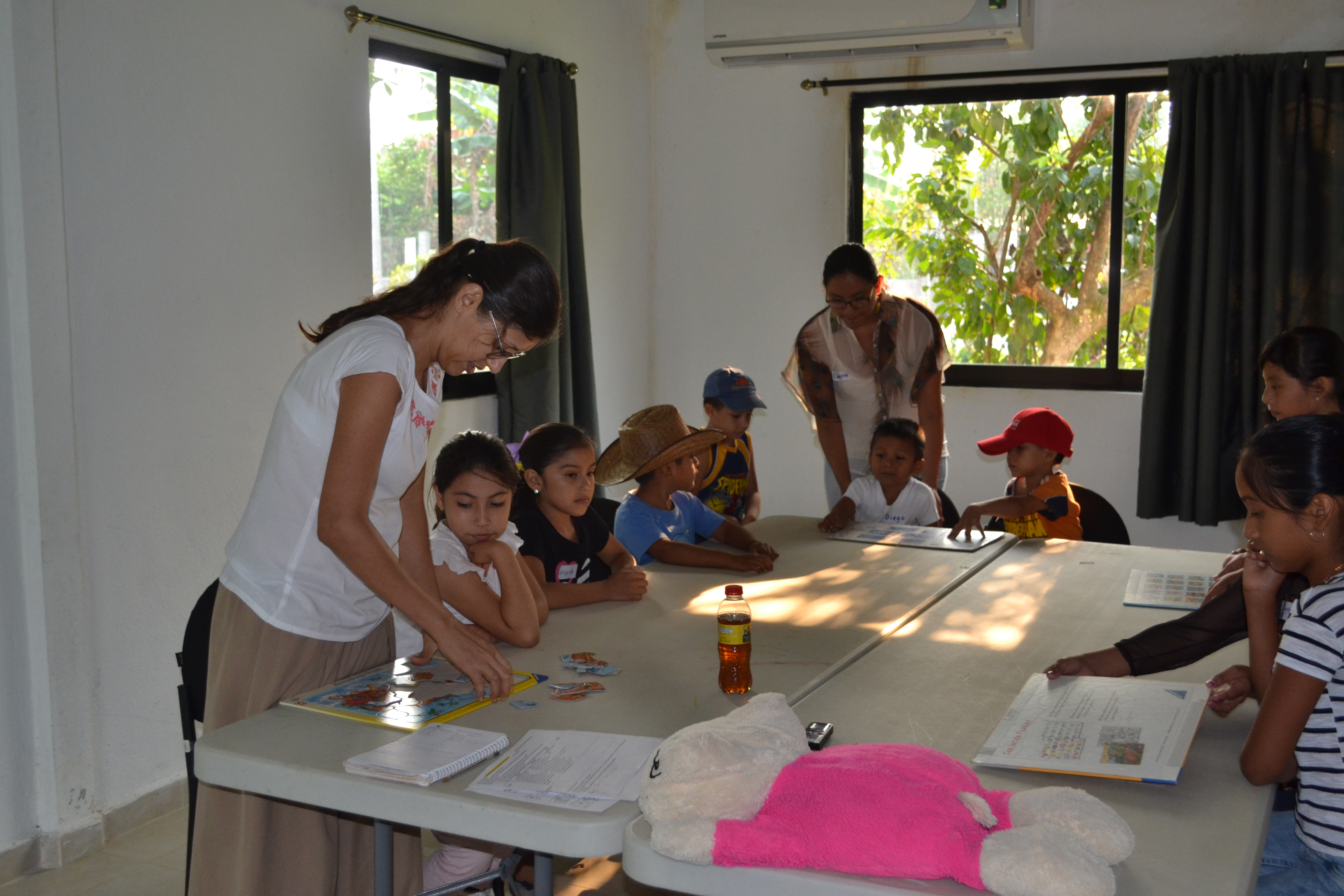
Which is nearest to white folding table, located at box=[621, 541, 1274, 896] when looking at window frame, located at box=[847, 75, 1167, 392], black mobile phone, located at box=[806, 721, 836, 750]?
black mobile phone, located at box=[806, 721, 836, 750]

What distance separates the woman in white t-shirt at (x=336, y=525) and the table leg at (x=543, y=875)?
9.8 inches

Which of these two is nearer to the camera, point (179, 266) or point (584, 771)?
point (584, 771)

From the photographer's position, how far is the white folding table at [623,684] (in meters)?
1.25

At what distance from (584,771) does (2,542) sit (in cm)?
188

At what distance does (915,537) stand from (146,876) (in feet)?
6.94

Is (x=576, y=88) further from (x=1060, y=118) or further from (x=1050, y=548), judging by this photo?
(x=1050, y=548)

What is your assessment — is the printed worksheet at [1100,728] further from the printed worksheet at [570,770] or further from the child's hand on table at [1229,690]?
the printed worksheet at [570,770]

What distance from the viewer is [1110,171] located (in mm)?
4574

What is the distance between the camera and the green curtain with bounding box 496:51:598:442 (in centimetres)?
416

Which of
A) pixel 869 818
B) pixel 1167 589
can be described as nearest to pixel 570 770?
pixel 869 818

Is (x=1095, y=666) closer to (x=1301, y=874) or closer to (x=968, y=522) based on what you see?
(x=1301, y=874)

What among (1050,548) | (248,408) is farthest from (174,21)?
(1050,548)

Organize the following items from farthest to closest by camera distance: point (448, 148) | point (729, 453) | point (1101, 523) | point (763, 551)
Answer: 1. point (448, 148)
2. point (729, 453)
3. point (1101, 523)
4. point (763, 551)

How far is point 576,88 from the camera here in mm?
4699
